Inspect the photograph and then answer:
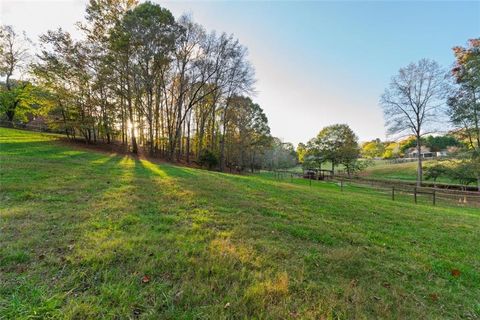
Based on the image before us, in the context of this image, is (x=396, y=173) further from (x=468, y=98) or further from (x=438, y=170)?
(x=468, y=98)

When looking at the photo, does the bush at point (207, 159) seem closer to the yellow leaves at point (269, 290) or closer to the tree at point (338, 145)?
the yellow leaves at point (269, 290)

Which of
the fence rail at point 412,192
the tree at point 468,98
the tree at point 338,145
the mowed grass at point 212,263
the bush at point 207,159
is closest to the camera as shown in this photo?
the mowed grass at point 212,263

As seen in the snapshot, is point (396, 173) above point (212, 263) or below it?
below

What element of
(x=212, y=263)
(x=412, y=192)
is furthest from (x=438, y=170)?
(x=212, y=263)

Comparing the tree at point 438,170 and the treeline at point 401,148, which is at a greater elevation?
the treeline at point 401,148

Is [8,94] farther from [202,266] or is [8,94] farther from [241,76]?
[202,266]

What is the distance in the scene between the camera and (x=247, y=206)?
231 inches

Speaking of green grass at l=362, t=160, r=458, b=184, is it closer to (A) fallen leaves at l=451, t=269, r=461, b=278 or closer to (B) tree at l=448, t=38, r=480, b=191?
(B) tree at l=448, t=38, r=480, b=191

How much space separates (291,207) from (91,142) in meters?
24.2

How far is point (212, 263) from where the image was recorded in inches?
109

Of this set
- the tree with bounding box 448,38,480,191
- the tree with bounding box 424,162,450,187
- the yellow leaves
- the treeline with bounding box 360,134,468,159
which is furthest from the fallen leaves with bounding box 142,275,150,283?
the treeline with bounding box 360,134,468,159

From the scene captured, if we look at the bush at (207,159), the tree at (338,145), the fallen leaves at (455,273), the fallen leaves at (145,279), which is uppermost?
the tree at (338,145)

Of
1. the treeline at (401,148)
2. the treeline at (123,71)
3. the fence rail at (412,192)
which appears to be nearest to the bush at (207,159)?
the treeline at (123,71)

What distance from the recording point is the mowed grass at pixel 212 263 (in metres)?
2.05
